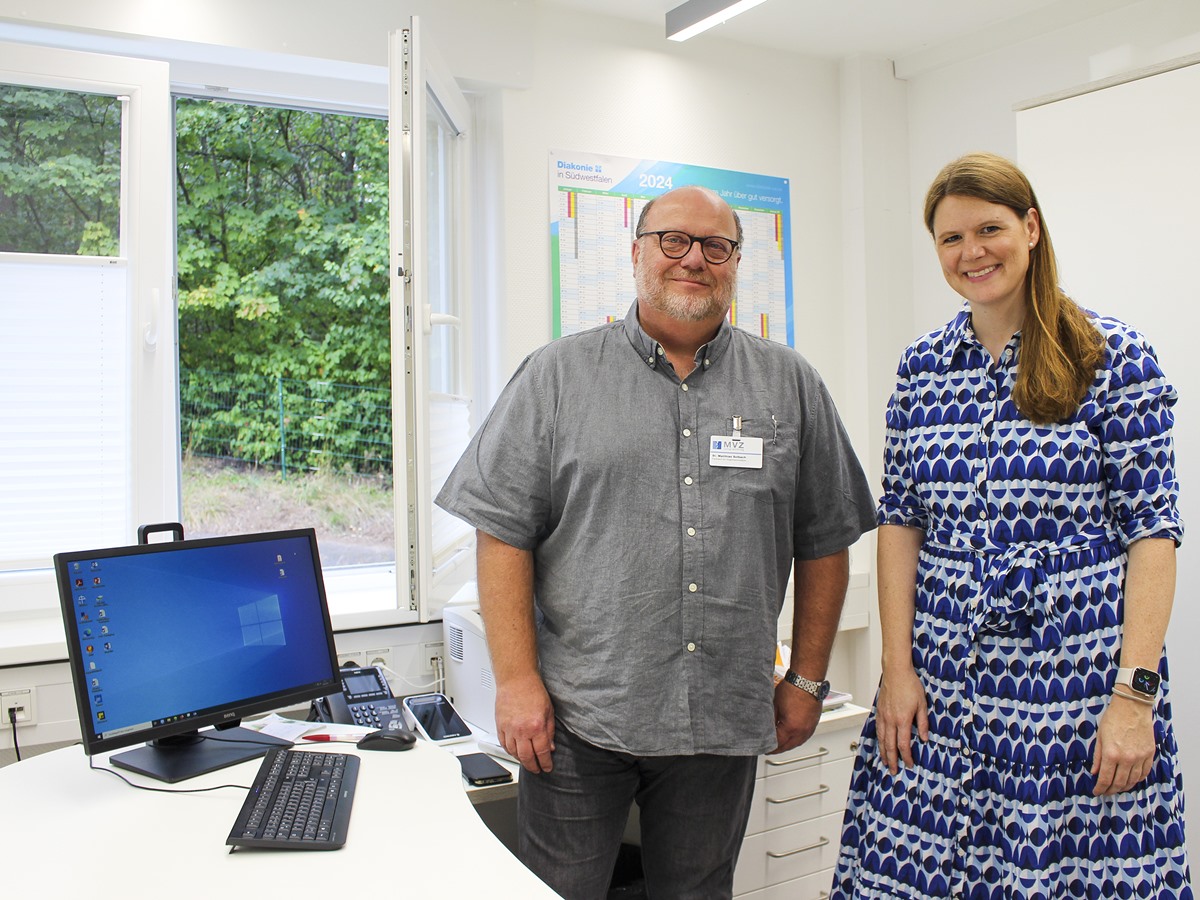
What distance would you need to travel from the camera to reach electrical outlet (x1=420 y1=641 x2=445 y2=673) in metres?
2.55

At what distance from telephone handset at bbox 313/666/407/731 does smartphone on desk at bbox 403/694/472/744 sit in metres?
0.08

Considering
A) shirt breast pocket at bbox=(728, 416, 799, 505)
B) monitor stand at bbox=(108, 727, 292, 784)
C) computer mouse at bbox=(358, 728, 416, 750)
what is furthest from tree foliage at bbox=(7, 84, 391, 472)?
shirt breast pocket at bbox=(728, 416, 799, 505)

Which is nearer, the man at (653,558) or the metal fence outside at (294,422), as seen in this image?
the man at (653,558)

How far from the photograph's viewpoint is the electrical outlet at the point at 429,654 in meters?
2.55

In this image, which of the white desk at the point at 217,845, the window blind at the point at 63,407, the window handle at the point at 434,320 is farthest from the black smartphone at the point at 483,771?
the window blind at the point at 63,407

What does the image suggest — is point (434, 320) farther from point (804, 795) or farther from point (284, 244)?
point (804, 795)

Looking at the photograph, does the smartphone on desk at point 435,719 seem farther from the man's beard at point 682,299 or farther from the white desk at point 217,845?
the man's beard at point 682,299

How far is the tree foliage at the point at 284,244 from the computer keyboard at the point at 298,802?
74.9 inches

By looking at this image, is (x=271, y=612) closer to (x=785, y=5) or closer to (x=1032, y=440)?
(x=1032, y=440)

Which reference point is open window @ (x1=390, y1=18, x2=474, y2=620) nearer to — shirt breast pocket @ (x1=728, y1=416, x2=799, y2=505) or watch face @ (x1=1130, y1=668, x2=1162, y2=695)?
shirt breast pocket @ (x1=728, y1=416, x2=799, y2=505)

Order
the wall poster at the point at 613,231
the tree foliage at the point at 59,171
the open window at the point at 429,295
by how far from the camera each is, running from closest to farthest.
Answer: the open window at the point at 429,295 → the tree foliage at the point at 59,171 → the wall poster at the point at 613,231

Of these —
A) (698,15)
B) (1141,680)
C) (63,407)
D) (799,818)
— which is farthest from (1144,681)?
(63,407)

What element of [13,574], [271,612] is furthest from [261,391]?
[271,612]

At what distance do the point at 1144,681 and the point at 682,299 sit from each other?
0.98 metres
